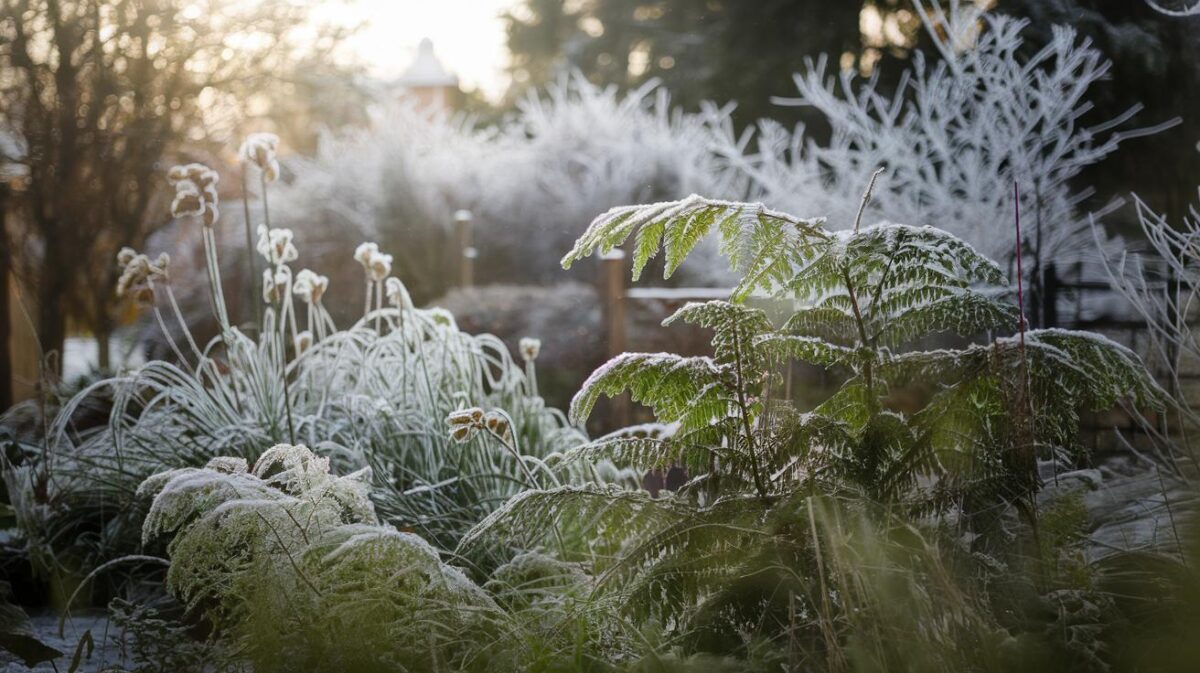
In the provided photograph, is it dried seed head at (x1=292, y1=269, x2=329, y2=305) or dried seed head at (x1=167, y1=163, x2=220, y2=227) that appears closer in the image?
dried seed head at (x1=167, y1=163, x2=220, y2=227)

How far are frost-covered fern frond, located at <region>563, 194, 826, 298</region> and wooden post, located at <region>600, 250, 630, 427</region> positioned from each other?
8.25 feet

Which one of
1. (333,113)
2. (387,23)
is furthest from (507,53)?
(387,23)

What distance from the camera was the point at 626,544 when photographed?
6.97ft

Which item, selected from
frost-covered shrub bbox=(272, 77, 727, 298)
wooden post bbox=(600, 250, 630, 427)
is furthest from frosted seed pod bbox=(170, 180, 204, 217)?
frost-covered shrub bbox=(272, 77, 727, 298)

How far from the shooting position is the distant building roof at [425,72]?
1088 centimetres

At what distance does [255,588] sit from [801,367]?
2.07 m

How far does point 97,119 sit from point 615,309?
2502 mm

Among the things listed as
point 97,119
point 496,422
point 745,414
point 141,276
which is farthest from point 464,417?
point 97,119

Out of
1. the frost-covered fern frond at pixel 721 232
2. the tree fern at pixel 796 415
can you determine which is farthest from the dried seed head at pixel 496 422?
the frost-covered fern frond at pixel 721 232

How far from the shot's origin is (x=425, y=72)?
11.0 metres

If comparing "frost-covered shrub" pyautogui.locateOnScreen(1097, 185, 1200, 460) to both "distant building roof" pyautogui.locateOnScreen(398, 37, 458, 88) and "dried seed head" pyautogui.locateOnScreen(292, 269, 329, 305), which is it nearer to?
"dried seed head" pyautogui.locateOnScreen(292, 269, 329, 305)

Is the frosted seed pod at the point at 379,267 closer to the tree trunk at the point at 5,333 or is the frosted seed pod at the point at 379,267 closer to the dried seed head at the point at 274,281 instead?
the dried seed head at the point at 274,281

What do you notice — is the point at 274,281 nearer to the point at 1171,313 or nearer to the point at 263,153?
the point at 263,153

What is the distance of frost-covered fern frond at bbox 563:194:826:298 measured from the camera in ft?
5.92
